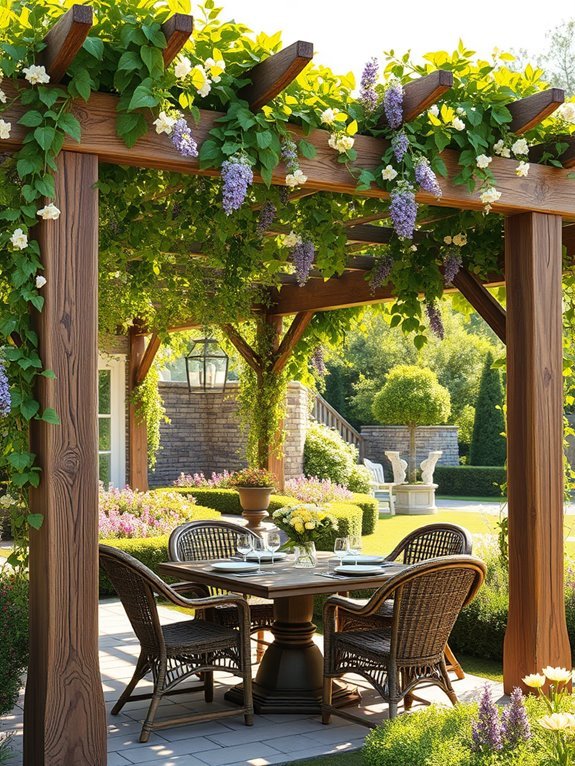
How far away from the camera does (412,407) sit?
16.6 meters

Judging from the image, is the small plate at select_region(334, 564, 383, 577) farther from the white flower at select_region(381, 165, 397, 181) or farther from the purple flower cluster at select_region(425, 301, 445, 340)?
the white flower at select_region(381, 165, 397, 181)

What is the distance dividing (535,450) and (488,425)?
56.9ft

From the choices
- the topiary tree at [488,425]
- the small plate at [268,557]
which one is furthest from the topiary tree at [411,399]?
the small plate at [268,557]

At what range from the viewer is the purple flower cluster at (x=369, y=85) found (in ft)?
14.3

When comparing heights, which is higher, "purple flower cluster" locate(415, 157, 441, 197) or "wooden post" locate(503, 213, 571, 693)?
"purple flower cluster" locate(415, 157, 441, 197)

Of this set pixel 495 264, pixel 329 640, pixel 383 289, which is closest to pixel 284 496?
pixel 383 289

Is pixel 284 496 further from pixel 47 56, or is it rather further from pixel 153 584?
pixel 47 56

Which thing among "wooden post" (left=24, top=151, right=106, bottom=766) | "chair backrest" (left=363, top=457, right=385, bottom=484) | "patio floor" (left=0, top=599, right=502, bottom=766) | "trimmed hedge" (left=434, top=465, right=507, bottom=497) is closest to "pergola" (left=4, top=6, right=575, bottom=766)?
"wooden post" (left=24, top=151, right=106, bottom=766)

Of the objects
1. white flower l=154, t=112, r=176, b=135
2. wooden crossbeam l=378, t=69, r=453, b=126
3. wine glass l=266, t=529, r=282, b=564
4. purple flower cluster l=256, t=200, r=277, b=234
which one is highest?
wooden crossbeam l=378, t=69, r=453, b=126

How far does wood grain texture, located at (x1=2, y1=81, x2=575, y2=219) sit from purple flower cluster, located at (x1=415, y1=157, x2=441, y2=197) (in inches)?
9.0

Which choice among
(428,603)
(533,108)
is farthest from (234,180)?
(428,603)

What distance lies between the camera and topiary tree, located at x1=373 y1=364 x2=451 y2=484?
16.7 metres

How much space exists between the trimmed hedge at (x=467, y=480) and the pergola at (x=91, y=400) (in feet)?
49.7

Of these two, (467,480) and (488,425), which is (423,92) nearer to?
(467,480)
